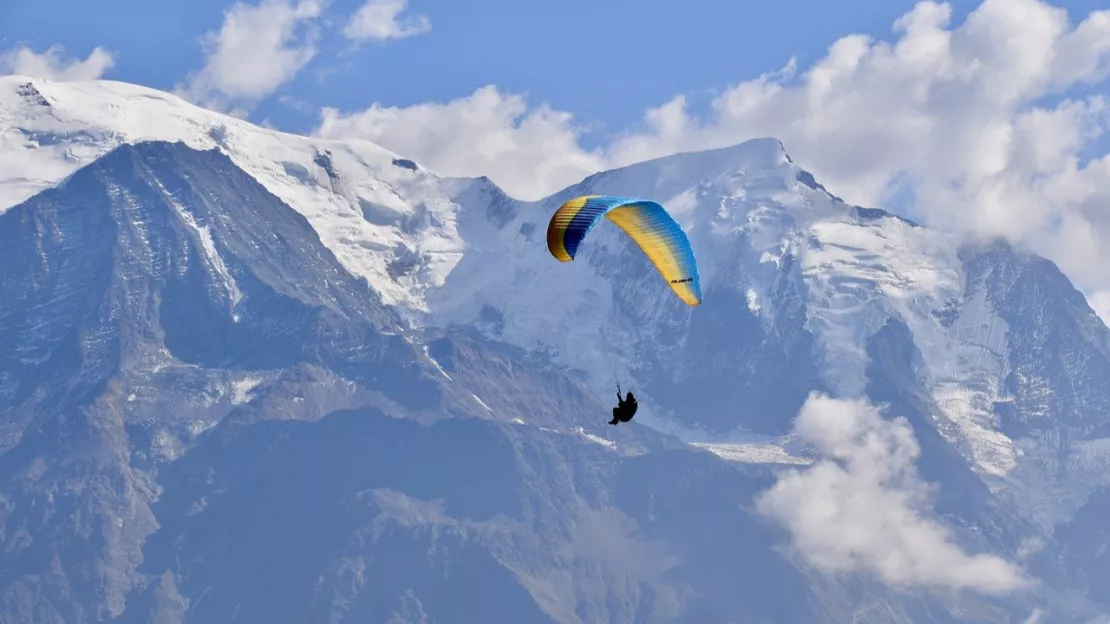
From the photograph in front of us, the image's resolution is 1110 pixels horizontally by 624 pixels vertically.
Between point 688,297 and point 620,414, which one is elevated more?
point 688,297

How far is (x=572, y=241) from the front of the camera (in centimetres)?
19862

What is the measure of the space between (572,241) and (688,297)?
966cm

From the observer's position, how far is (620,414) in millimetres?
192125

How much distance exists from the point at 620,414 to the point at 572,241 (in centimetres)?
1456

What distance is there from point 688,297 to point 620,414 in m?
12.5

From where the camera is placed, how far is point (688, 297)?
19975 cm
